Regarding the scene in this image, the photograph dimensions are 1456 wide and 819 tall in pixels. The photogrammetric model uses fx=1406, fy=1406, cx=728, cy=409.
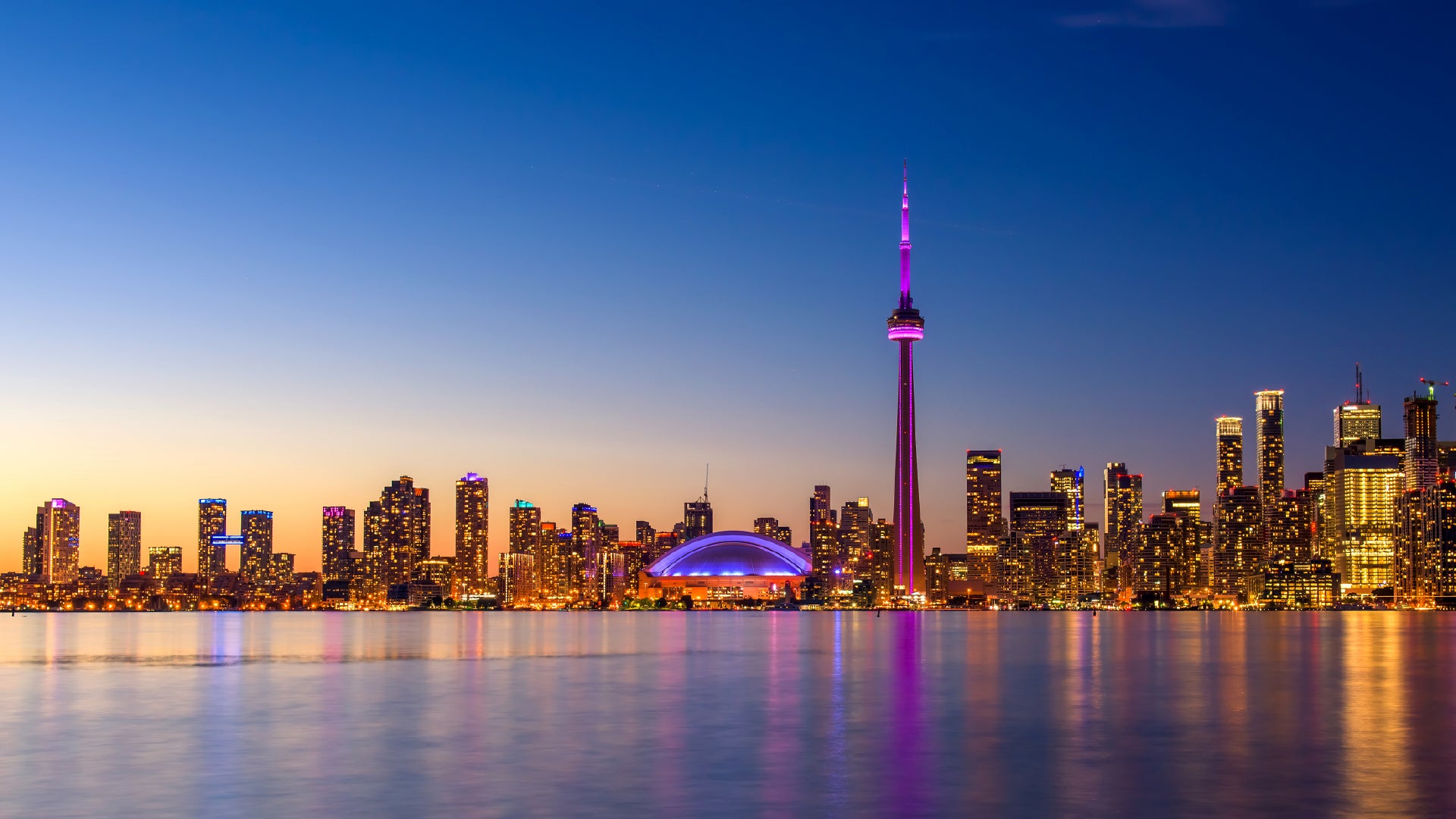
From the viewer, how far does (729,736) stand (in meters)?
46.2

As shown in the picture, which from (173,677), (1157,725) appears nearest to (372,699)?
(173,677)

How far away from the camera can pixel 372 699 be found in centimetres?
6150

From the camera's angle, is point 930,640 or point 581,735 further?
point 930,640

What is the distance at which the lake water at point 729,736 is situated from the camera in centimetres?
3234

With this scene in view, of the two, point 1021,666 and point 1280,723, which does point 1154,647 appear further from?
point 1280,723

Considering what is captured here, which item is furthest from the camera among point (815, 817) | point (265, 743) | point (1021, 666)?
point (1021, 666)

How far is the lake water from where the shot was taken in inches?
1273

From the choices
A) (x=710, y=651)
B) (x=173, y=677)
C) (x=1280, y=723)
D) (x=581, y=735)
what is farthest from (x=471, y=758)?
(x=710, y=651)

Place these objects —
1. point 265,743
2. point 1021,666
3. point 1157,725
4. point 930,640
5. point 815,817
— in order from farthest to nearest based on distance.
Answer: point 930,640 < point 1021,666 < point 1157,725 < point 265,743 < point 815,817

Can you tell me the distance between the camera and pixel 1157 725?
164 feet

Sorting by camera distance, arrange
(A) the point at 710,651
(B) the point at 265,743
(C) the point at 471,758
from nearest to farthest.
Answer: (C) the point at 471,758 < (B) the point at 265,743 < (A) the point at 710,651

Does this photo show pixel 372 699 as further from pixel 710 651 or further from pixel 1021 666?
pixel 710 651

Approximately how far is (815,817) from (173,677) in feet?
194

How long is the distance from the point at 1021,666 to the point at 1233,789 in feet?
185
